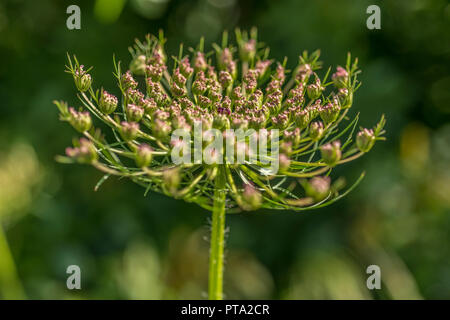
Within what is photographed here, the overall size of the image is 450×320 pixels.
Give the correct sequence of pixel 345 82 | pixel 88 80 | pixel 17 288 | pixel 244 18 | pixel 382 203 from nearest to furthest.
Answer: pixel 88 80, pixel 345 82, pixel 17 288, pixel 382 203, pixel 244 18

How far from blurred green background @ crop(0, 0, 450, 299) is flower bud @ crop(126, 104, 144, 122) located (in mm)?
2280

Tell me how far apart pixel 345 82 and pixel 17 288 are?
8.21 feet

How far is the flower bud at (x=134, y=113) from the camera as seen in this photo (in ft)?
6.64

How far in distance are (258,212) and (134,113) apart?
2.80 metres

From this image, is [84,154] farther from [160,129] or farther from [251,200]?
[251,200]

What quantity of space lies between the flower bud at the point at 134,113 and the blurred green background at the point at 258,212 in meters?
2.28

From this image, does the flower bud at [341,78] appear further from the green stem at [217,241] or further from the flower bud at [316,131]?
the green stem at [217,241]

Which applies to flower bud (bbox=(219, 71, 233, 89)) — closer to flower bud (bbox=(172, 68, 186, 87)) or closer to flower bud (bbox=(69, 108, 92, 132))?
flower bud (bbox=(172, 68, 186, 87))

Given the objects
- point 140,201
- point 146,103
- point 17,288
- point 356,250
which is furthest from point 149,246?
point 146,103

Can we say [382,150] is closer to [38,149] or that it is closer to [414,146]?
[414,146]

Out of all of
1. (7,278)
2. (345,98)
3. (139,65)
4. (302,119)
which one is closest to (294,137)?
(302,119)

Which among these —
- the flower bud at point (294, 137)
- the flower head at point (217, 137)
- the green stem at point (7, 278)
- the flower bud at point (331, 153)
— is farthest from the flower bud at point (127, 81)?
the green stem at point (7, 278)

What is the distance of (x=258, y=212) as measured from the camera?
184 inches

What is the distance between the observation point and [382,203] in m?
4.39
